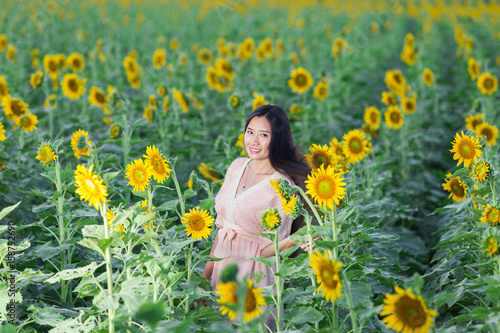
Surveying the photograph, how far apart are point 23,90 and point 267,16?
7610 mm

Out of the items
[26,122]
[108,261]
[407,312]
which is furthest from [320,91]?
[407,312]

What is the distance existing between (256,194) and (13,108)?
2.05 meters

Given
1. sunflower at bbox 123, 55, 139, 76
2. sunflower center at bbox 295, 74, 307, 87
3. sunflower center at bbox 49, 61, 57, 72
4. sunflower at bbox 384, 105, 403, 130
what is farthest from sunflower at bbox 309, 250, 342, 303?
sunflower at bbox 123, 55, 139, 76

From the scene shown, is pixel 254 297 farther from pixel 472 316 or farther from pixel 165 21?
pixel 165 21

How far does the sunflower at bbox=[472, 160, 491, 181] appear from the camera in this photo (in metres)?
2.37

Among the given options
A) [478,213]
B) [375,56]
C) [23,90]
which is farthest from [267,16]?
[478,213]

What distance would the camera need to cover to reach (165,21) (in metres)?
11.4

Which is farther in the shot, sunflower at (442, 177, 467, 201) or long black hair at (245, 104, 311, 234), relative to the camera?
sunflower at (442, 177, 467, 201)

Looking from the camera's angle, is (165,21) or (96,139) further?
(165,21)

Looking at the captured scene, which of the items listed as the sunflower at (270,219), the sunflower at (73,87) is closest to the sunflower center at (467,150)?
the sunflower at (270,219)

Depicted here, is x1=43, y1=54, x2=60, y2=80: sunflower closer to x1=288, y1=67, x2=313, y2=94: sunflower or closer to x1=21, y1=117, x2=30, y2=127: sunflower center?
x1=21, y1=117, x2=30, y2=127: sunflower center

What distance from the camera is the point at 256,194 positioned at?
8.48 feet

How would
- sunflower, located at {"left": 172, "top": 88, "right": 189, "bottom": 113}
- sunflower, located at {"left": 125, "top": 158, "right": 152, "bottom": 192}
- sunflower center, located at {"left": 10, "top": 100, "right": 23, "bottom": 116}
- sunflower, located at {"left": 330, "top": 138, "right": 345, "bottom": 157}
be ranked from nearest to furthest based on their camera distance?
sunflower, located at {"left": 125, "top": 158, "right": 152, "bottom": 192} < sunflower, located at {"left": 330, "top": 138, "right": 345, "bottom": 157} < sunflower center, located at {"left": 10, "top": 100, "right": 23, "bottom": 116} < sunflower, located at {"left": 172, "top": 88, "right": 189, "bottom": 113}

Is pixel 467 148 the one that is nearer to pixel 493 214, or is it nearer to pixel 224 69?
pixel 493 214
